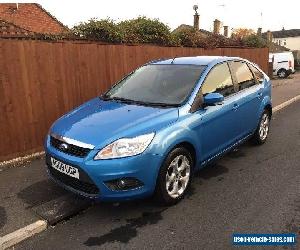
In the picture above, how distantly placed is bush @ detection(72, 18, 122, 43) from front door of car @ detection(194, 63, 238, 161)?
3.26 metres

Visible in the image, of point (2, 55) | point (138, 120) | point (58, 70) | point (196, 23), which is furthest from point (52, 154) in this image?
point (196, 23)

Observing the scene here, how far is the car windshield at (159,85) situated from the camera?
15.7 feet

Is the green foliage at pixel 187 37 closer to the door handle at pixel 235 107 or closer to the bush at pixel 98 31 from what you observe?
the bush at pixel 98 31

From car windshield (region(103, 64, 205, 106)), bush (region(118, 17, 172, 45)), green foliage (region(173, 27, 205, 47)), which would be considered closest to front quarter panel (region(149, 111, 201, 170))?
car windshield (region(103, 64, 205, 106))

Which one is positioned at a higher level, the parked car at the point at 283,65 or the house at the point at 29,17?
the house at the point at 29,17

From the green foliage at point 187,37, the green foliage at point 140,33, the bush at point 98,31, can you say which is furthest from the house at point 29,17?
the bush at point 98,31

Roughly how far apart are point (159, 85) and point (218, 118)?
0.95 metres

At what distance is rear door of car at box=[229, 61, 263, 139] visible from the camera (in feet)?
18.4

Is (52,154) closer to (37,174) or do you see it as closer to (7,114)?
(37,174)

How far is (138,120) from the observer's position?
414 cm

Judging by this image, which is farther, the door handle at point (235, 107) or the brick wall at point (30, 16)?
the brick wall at point (30, 16)

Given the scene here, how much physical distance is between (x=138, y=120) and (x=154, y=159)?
1.69 ft

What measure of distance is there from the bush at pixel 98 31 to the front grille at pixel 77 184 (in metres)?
4.25

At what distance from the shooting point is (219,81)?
17.2ft
